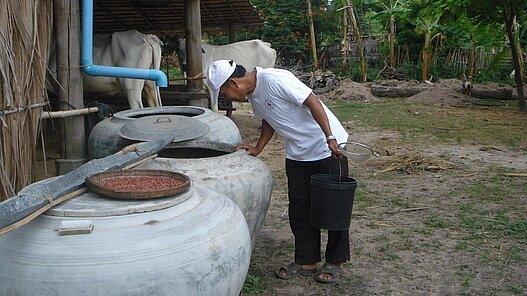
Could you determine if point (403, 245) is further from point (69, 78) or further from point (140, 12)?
point (140, 12)

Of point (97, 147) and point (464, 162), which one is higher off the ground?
point (97, 147)

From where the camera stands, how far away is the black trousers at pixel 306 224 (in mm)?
3746

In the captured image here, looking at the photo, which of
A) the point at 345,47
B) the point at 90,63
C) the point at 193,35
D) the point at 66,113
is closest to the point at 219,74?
the point at 66,113

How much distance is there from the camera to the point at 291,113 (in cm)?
358

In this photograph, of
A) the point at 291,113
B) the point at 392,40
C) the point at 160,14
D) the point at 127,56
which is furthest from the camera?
the point at 392,40

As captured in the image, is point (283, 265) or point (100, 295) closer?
point (100, 295)

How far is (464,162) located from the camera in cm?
745

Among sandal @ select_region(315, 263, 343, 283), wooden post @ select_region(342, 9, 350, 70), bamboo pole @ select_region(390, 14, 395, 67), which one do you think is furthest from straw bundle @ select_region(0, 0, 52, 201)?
bamboo pole @ select_region(390, 14, 395, 67)

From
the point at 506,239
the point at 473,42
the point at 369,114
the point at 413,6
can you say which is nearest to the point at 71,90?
the point at 506,239

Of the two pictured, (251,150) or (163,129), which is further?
(163,129)

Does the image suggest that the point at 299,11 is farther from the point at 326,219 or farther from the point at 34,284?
the point at 34,284

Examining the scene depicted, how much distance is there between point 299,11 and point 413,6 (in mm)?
9185

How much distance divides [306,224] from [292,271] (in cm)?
34

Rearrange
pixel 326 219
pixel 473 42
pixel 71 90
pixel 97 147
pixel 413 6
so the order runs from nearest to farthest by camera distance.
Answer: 1. pixel 326 219
2. pixel 97 147
3. pixel 71 90
4. pixel 413 6
5. pixel 473 42
